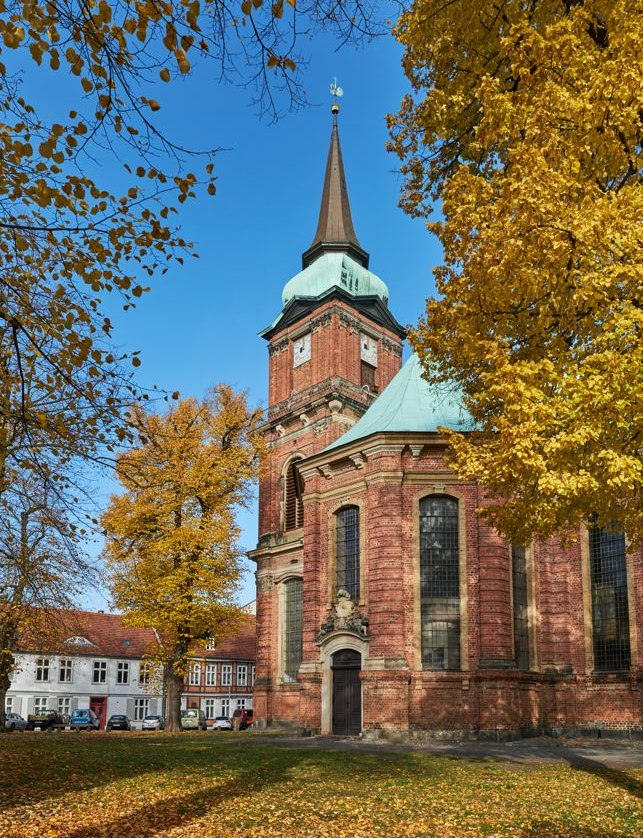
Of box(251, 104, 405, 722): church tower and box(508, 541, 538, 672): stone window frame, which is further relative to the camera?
box(251, 104, 405, 722): church tower

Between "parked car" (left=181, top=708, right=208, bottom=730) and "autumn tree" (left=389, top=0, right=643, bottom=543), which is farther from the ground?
"autumn tree" (left=389, top=0, right=643, bottom=543)

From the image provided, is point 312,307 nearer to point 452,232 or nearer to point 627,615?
point 627,615

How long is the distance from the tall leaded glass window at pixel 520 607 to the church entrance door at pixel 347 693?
488 centimetres

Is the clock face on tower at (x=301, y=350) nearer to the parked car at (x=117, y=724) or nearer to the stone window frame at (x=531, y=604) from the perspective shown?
the stone window frame at (x=531, y=604)

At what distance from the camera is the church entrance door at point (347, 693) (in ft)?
79.9

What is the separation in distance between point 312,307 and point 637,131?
2954 cm

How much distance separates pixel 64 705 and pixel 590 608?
40.5m

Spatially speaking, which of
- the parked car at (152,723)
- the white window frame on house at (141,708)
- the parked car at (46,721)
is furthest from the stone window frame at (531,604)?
the white window frame on house at (141,708)

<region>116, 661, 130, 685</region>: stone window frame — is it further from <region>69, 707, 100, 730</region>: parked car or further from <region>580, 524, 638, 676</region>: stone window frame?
<region>580, 524, 638, 676</region>: stone window frame

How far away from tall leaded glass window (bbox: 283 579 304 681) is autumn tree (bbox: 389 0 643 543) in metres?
23.9

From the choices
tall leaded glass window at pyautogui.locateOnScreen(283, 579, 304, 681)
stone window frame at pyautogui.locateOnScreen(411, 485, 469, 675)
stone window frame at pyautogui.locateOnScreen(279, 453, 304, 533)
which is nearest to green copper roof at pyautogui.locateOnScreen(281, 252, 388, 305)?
stone window frame at pyautogui.locateOnScreen(279, 453, 304, 533)

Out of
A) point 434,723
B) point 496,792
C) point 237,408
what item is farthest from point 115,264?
point 237,408

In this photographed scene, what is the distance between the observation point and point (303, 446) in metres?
36.6

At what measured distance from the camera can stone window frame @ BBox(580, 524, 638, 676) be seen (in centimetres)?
2245
